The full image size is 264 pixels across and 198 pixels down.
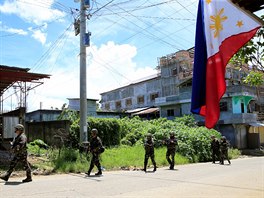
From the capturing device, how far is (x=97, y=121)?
24219 millimetres

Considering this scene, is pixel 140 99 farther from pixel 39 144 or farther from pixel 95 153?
pixel 95 153

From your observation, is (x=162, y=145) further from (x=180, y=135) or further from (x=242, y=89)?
(x=242, y=89)

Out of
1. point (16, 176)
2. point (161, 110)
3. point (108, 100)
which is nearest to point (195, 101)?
point (16, 176)

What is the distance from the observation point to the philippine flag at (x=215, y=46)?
4988 mm

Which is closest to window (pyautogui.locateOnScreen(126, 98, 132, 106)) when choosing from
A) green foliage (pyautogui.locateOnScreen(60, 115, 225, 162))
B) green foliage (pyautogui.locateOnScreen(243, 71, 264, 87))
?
green foliage (pyautogui.locateOnScreen(60, 115, 225, 162))

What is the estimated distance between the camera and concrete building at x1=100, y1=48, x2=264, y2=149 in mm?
40781

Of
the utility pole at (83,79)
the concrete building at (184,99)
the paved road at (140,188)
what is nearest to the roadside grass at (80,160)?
the utility pole at (83,79)

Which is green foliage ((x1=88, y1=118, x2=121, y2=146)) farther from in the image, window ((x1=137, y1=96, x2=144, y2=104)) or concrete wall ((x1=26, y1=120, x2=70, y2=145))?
window ((x1=137, y1=96, x2=144, y2=104))

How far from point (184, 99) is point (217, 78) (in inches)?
1600

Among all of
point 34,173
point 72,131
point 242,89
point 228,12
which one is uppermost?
point 242,89

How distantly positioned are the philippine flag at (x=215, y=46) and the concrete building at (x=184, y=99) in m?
25.3

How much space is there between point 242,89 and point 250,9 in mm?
36260

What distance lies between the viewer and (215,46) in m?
5.11

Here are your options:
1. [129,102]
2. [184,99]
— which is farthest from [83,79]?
[129,102]
